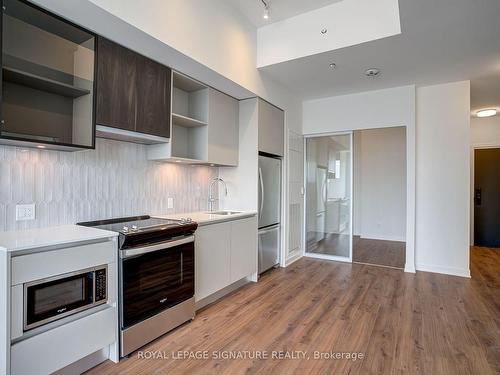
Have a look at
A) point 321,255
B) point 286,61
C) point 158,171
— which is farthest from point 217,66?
point 321,255

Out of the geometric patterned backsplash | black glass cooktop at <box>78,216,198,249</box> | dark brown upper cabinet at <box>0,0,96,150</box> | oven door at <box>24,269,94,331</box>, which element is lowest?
oven door at <box>24,269,94,331</box>

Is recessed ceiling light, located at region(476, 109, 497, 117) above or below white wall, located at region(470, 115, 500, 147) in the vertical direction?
above

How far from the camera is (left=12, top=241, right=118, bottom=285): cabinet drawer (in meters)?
1.53

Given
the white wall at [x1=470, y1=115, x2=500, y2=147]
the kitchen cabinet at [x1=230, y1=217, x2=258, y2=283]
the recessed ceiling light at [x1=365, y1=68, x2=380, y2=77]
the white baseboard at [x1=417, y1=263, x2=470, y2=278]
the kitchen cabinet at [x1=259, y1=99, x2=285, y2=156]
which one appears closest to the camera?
the kitchen cabinet at [x1=230, y1=217, x2=258, y2=283]

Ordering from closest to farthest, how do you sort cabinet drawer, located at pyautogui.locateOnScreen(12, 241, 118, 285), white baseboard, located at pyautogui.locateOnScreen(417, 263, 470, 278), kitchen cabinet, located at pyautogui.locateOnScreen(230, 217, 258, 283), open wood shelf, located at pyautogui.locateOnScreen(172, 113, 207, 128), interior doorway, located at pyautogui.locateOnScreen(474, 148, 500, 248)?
cabinet drawer, located at pyautogui.locateOnScreen(12, 241, 118, 285) < open wood shelf, located at pyautogui.locateOnScreen(172, 113, 207, 128) < kitchen cabinet, located at pyautogui.locateOnScreen(230, 217, 258, 283) < white baseboard, located at pyautogui.locateOnScreen(417, 263, 470, 278) < interior doorway, located at pyautogui.locateOnScreen(474, 148, 500, 248)

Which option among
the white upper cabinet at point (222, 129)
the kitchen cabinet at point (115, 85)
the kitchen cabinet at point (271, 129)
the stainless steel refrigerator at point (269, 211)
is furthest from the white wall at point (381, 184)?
the kitchen cabinet at point (115, 85)

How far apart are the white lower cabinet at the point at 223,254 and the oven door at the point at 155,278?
21 cm

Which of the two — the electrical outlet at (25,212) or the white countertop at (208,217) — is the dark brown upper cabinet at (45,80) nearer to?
the electrical outlet at (25,212)

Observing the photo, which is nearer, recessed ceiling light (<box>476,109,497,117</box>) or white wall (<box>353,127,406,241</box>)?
recessed ceiling light (<box>476,109,497,117</box>)

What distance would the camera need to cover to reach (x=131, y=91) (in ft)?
7.93

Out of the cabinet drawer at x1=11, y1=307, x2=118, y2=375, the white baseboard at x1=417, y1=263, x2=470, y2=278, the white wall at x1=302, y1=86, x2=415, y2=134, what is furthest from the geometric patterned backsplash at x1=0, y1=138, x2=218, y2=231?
the white baseboard at x1=417, y1=263, x2=470, y2=278

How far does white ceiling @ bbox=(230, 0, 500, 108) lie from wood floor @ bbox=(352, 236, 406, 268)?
9.13ft

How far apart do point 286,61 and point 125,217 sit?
98.3 inches

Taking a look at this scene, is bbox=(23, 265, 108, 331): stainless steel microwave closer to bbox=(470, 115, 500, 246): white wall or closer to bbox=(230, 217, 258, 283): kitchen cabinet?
bbox=(230, 217, 258, 283): kitchen cabinet
